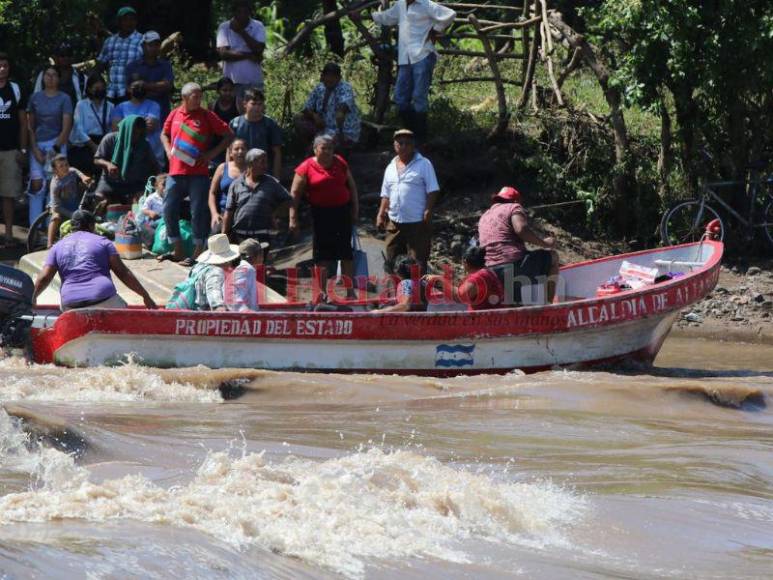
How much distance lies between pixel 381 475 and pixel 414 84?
8220 mm

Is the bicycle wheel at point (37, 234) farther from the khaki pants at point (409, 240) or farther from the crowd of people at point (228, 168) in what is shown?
the khaki pants at point (409, 240)

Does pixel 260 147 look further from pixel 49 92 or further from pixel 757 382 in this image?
pixel 757 382

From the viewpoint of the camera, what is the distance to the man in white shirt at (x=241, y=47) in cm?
1569

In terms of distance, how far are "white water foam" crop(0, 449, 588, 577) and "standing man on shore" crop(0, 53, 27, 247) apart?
8274 mm

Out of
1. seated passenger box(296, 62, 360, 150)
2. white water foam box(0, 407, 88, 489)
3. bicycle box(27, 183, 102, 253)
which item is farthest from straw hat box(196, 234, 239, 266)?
seated passenger box(296, 62, 360, 150)

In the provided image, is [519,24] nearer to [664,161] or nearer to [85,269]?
[664,161]

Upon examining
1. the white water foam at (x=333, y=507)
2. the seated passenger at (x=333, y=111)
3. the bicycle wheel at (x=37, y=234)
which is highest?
the seated passenger at (x=333, y=111)

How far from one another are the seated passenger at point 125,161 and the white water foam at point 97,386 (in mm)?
4294

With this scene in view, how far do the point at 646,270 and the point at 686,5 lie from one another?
3827mm

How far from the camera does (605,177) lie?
16938 mm

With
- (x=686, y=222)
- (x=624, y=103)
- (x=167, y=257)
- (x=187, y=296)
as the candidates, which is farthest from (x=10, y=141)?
(x=686, y=222)

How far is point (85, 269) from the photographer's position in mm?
11586

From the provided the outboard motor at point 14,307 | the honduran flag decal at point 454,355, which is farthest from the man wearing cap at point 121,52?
the honduran flag decal at point 454,355

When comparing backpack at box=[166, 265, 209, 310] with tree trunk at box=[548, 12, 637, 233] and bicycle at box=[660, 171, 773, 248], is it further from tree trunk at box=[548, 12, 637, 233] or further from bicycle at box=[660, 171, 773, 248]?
tree trunk at box=[548, 12, 637, 233]
